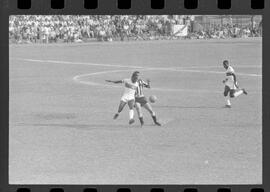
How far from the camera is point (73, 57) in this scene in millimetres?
37906

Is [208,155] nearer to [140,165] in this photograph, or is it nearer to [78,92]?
[140,165]

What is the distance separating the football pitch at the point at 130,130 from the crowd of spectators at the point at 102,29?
520 inches

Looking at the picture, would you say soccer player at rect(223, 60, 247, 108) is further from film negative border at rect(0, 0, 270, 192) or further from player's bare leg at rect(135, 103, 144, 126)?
film negative border at rect(0, 0, 270, 192)

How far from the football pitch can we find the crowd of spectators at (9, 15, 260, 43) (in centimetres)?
1321

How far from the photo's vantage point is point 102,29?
46.8m

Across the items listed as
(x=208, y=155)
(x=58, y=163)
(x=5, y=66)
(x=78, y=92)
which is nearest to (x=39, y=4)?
(x=5, y=66)

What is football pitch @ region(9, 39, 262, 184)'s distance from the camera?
11742 millimetres

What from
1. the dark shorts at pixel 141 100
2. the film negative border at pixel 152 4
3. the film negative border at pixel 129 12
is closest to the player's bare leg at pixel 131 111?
the dark shorts at pixel 141 100

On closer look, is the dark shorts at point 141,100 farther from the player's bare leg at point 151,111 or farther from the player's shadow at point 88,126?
the player's shadow at point 88,126

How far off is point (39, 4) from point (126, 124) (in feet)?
21.2

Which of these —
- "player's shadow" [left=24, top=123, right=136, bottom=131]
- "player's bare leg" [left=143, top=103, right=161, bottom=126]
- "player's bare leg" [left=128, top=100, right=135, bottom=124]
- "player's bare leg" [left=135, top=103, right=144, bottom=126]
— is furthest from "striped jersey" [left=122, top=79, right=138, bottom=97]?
"player's shadow" [left=24, top=123, right=136, bottom=131]

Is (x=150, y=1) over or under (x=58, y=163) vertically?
over

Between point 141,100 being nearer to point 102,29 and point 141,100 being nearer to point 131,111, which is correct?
point 131,111

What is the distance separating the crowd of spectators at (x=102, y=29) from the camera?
147 feet
